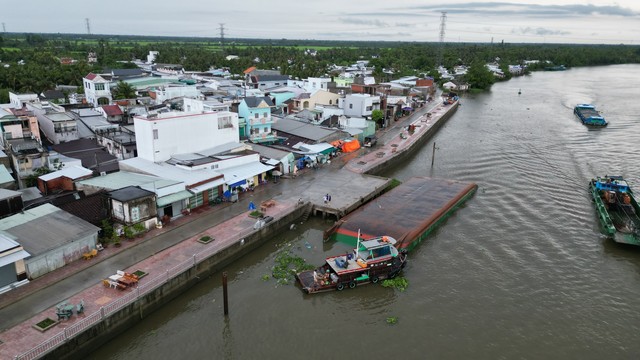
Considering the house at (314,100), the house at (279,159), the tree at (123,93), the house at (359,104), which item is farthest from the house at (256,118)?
the tree at (123,93)

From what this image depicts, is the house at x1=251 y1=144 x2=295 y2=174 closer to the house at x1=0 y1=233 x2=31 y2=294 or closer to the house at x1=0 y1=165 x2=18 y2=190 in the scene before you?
the house at x1=0 y1=165 x2=18 y2=190

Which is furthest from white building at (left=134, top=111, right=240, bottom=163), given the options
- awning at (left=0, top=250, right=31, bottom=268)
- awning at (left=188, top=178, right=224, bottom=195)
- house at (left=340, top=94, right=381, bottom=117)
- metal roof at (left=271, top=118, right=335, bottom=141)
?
house at (left=340, top=94, right=381, bottom=117)

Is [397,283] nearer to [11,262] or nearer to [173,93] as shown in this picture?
[11,262]

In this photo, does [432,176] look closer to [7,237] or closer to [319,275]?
[319,275]

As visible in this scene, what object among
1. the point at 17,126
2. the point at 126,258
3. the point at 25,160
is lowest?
the point at 126,258

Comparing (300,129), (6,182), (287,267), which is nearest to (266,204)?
(287,267)
